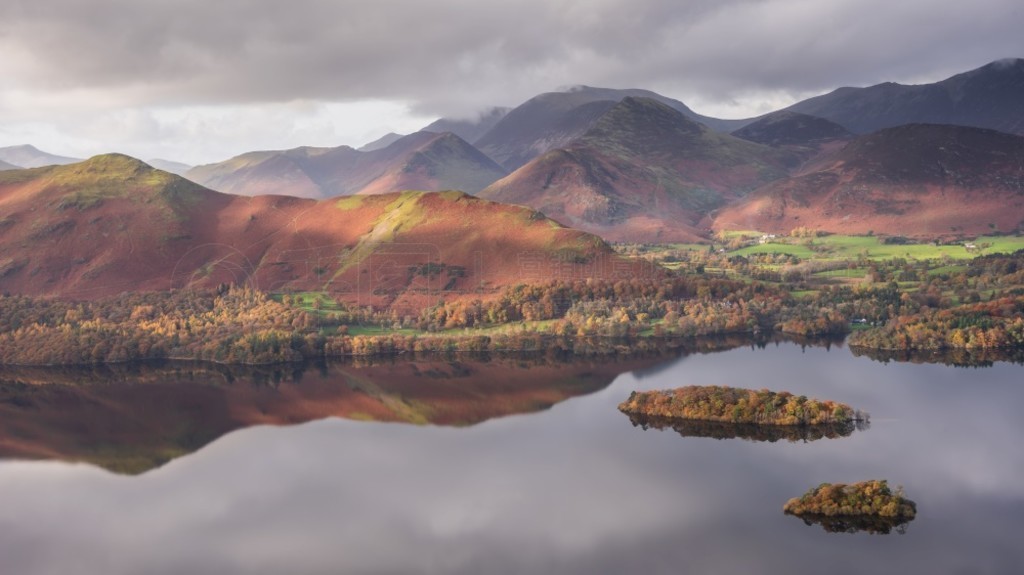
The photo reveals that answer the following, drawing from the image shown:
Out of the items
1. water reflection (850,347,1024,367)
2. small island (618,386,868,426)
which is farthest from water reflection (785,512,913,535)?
water reflection (850,347,1024,367)

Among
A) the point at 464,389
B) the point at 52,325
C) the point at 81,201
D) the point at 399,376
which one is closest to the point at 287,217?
the point at 81,201

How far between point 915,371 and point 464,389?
52.4 metres

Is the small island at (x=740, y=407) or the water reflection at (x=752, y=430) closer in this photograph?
the water reflection at (x=752, y=430)

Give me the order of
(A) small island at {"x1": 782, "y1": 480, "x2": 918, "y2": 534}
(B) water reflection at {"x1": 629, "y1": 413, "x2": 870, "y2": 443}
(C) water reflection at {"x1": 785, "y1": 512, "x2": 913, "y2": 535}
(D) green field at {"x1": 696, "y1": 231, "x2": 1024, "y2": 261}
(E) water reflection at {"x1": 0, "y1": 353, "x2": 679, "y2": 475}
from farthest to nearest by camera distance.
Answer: (D) green field at {"x1": 696, "y1": 231, "x2": 1024, "y2": 261} → (E) water reflection at {"x1": 0, "y1": 353, "x2": 679, "y2": 475} → (B) water reflection at {"x1": 629, "y1": 413, "x2": 870, "y2": 443} → (A) small island at {"x1": 782, "y1": 480, "x2": 918, "y2": 534} → (C) water reflection at {"x1": 785, "y1": 512, "x2": 913, "y2": 535}

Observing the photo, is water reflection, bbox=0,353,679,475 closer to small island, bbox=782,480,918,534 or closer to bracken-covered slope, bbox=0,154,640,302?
bracken-covered slope, bbox=0,154,640,302

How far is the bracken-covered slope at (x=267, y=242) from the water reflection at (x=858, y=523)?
85106mm

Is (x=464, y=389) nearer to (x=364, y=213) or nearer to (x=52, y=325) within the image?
(x=52, y=325)

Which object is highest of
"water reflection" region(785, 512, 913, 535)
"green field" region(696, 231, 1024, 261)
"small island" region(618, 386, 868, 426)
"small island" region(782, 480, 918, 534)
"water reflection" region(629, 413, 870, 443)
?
"green field" region(696, 231, 1024, 261)

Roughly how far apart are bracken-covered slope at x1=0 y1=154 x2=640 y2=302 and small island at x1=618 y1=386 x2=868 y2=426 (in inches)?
2204

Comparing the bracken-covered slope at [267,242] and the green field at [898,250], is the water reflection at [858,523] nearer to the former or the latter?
the bracken-covered slope at [267,242]

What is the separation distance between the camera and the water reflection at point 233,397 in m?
82.2

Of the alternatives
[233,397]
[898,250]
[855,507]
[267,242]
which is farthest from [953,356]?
[267,242]

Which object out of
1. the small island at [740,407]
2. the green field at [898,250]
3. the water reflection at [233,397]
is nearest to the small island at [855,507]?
the small island at [740,407]

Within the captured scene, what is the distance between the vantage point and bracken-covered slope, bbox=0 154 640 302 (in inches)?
5655
